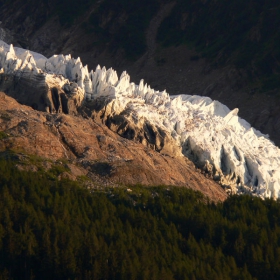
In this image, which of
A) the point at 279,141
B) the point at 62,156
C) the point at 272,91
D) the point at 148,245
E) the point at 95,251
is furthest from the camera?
the point at 272,91

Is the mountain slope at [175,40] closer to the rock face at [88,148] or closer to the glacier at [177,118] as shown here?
the glacier at [177,118]

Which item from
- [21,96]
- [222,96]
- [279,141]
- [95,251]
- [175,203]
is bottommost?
[95,251]

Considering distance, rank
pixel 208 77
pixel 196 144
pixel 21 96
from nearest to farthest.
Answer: pixel 21 96, pixel 196 144, pixel 208 77

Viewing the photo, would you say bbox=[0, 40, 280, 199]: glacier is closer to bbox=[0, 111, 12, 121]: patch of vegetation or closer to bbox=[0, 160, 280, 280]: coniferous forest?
bbox=[0, 111, 12, 121]: patch of vegetation

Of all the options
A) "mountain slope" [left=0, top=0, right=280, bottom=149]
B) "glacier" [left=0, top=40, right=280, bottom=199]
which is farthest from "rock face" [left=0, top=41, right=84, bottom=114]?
"mountain slope" [left=0, top=0, right=280, bottom=149]

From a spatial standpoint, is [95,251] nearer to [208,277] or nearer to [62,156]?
[208,277]

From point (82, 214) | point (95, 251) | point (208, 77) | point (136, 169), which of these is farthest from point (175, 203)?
point (208, 77)
